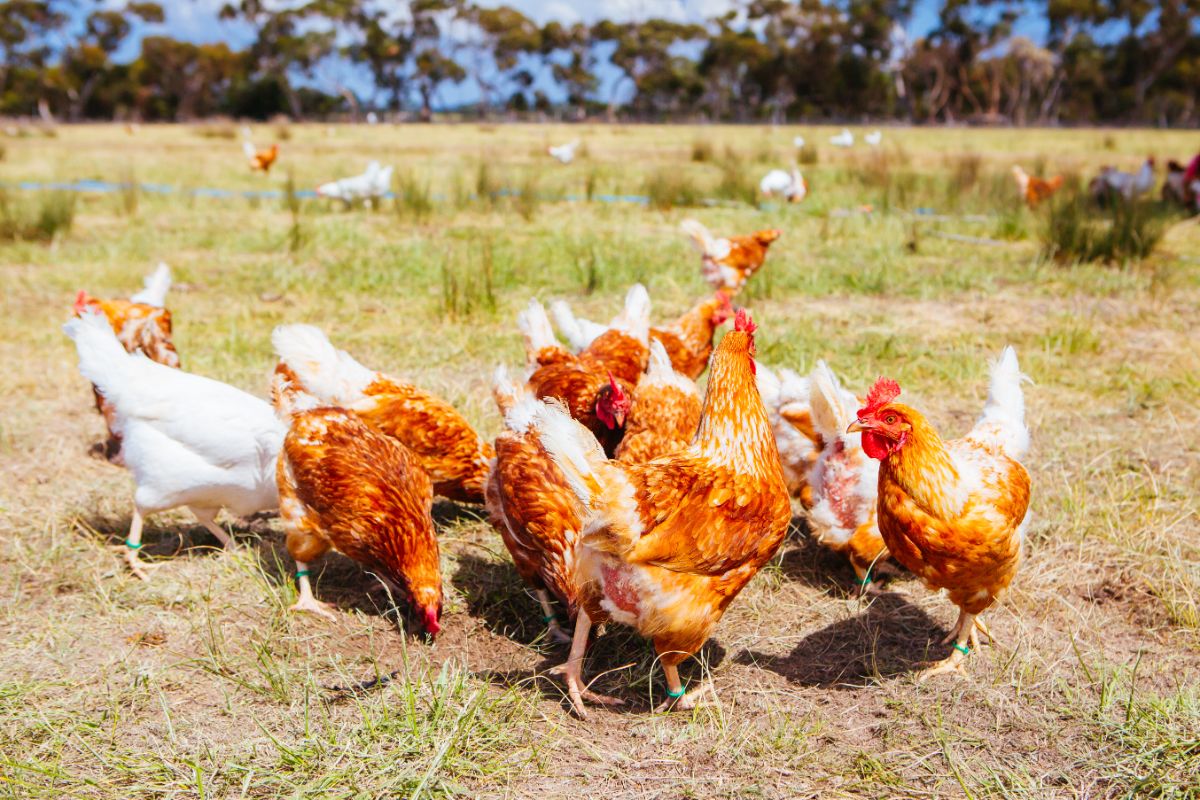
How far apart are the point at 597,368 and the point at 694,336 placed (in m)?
0.87

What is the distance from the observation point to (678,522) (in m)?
2.32

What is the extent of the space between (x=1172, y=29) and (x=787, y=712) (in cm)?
5717

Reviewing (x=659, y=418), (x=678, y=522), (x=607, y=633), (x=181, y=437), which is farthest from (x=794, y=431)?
(x=181, y=437)

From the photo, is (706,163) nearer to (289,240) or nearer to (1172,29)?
(289,240)

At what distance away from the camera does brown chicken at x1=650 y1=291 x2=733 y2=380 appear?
15.0ft

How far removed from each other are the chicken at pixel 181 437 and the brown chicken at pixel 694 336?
2122 millimetres

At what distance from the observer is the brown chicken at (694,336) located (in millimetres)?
4582

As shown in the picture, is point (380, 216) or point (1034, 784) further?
point (380, 216)

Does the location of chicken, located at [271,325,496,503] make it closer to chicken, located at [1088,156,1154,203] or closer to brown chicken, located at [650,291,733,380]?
brown chicken, located at [650,291,733,380]

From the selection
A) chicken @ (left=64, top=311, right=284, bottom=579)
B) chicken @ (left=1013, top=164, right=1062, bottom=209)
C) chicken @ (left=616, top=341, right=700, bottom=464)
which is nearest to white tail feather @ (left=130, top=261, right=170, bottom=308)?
chicken @ (left=64, top=311, right=284, bottom=579)

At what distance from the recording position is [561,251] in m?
8.15

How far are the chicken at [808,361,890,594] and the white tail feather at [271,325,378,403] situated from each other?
1.97 m

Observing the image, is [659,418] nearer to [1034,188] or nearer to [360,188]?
[360,188]

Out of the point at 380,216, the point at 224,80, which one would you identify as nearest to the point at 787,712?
the point at 380,216
